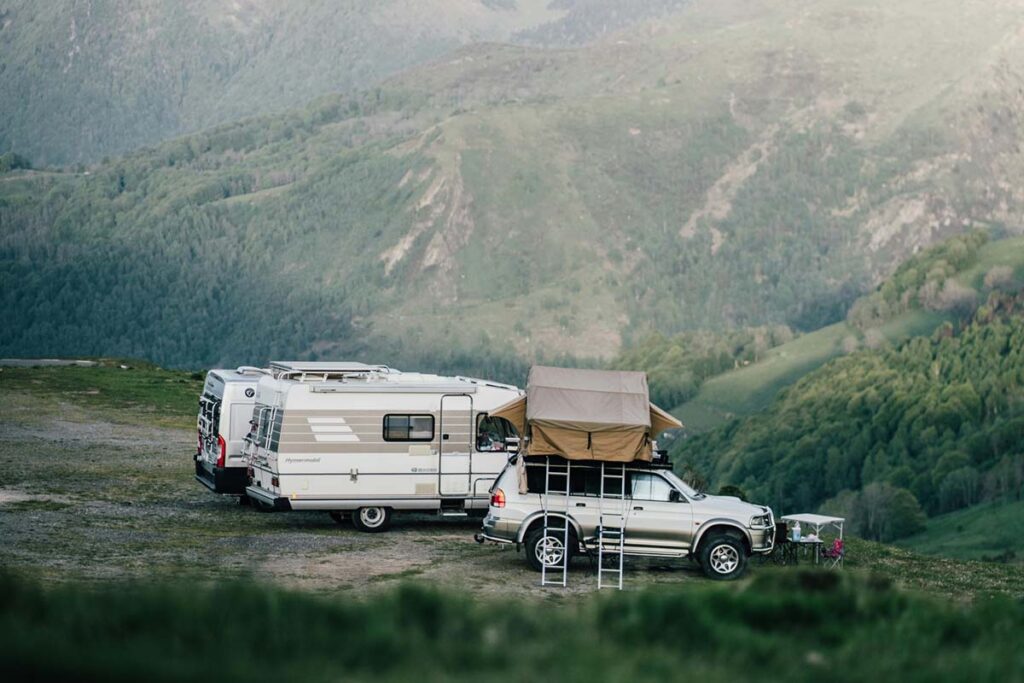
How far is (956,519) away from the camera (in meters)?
178

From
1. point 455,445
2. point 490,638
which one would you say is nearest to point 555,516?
point 455,445

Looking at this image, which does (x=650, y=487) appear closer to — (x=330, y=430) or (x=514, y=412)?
(x=514, y=412)

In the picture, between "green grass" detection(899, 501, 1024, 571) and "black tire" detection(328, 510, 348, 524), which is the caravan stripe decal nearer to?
"black tire" detection(328, 510, 348, 524)

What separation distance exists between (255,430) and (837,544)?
11.5m

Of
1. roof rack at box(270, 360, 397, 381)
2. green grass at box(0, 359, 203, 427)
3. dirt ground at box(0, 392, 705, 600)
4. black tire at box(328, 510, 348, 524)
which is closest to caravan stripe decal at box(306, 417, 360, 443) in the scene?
roof rack at box(270, 360, 397, 381)

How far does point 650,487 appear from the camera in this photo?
966 inches

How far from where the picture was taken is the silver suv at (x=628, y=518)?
24250 millimetres

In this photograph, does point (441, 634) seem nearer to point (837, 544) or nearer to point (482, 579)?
point (482, 579)

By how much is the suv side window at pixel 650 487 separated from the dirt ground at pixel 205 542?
1.38 m

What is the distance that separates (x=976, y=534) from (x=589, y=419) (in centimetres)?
15314

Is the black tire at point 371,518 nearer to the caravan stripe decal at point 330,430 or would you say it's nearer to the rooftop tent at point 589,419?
the caravan stripe decal at point 330,430

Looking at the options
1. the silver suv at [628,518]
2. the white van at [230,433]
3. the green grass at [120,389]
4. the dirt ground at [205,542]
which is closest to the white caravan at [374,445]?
the dirt ground at [205,542]

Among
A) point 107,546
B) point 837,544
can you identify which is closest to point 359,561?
point 107,546

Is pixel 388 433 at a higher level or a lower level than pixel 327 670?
higher
